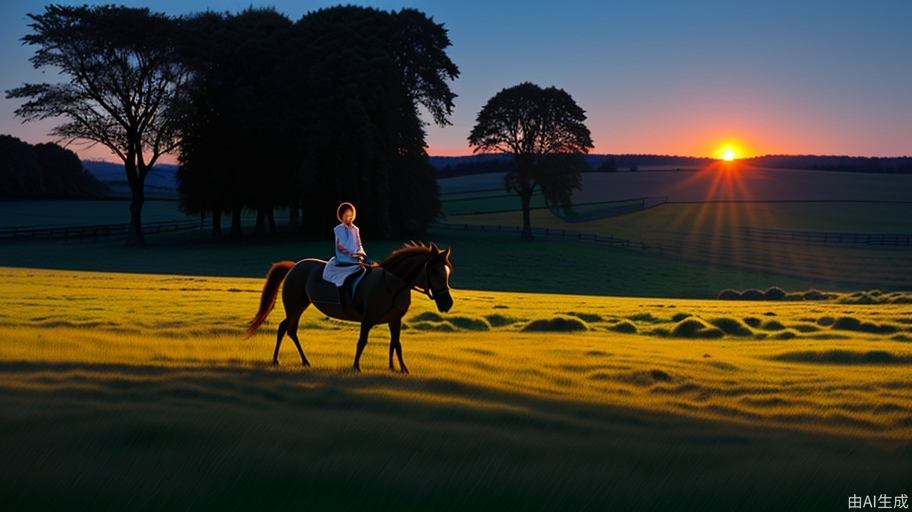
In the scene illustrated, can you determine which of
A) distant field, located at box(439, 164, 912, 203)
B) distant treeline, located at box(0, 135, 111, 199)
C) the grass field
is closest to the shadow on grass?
the grass field

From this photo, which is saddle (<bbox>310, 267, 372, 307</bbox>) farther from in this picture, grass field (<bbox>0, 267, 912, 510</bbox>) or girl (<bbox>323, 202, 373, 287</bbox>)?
grass field (<bbox>0, 267, 912, 510</bbox>)

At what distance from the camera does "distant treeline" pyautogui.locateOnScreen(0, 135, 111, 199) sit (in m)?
142

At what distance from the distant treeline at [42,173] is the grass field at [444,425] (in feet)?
469

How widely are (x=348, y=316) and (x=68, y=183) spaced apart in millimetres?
165875

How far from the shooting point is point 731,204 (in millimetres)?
→ 127250

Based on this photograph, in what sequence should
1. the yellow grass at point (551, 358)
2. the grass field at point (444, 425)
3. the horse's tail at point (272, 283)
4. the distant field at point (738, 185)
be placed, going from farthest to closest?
the distant field at point (738, 185)
the horse's tail at point (272, 283)
the yellow grass at point (551, 358)
the grass field at point (444, 425)

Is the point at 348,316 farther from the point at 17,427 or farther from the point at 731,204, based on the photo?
the point at 731,204

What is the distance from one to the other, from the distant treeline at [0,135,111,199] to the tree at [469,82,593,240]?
97.8 m

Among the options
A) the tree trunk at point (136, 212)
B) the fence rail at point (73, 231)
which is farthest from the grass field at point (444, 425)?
the fence rail at point (73, 231)

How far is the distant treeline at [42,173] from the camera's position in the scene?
142 meters

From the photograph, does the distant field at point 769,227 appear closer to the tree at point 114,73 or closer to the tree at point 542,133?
the tree at point 542,133

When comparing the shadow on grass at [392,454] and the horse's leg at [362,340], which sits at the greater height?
the horse's leg at [362,340]

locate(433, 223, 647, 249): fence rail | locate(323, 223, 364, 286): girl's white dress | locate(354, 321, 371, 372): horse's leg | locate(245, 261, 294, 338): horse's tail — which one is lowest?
locate(433, 223, 647, 249): fence rail

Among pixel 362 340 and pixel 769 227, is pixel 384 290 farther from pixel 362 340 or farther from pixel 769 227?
pixel 769 227
